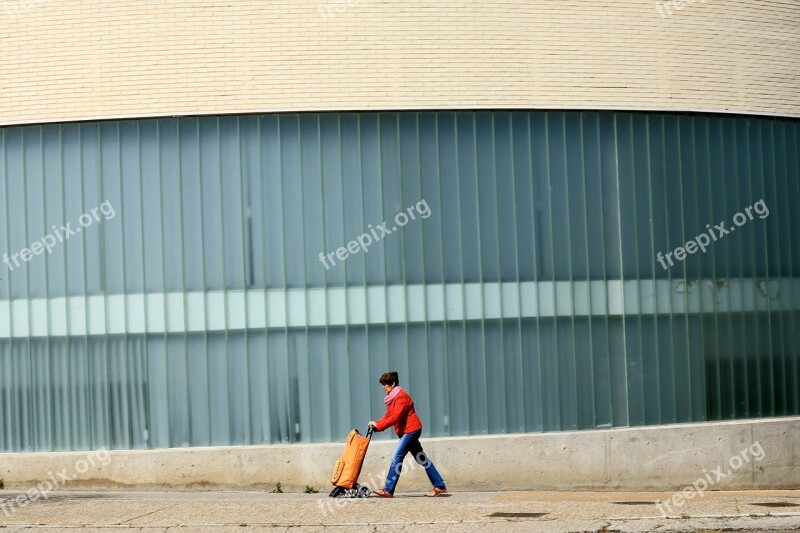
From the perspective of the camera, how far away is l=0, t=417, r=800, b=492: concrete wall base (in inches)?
629

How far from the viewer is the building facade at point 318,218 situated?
1614 cm

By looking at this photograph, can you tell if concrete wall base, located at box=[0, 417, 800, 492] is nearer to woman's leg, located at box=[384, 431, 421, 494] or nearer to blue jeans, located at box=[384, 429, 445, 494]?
blue jeans, located at box=[384, 429, 445, 494]

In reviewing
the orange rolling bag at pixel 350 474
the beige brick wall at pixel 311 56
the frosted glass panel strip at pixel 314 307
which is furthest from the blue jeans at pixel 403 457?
the beige brick wall at pixel 311 56

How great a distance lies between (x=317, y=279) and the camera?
16266mm

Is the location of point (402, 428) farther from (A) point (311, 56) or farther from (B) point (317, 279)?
(A) point (311, 56)

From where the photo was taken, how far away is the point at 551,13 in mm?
16547

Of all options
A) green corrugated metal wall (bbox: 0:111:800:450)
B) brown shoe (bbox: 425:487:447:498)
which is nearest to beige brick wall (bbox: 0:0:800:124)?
green corrugated metal wall (bbox: 0:111:800:450)

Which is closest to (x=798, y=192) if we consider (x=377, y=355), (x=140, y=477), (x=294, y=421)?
(x=377, y=355)

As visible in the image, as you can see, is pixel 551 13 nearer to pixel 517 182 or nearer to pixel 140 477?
pixel 517 182

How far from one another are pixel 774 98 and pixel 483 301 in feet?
16.2

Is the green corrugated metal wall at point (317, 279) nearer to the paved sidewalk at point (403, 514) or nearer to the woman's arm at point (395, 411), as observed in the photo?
the woman's arm at point (395, 411)

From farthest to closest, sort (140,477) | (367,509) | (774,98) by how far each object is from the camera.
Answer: (774,98) → (140,477) → (367,509)

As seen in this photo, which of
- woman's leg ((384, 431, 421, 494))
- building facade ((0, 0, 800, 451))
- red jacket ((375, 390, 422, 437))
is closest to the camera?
woman's leg ((384, 431, 421, 494))

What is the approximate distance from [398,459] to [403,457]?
0.21ft
